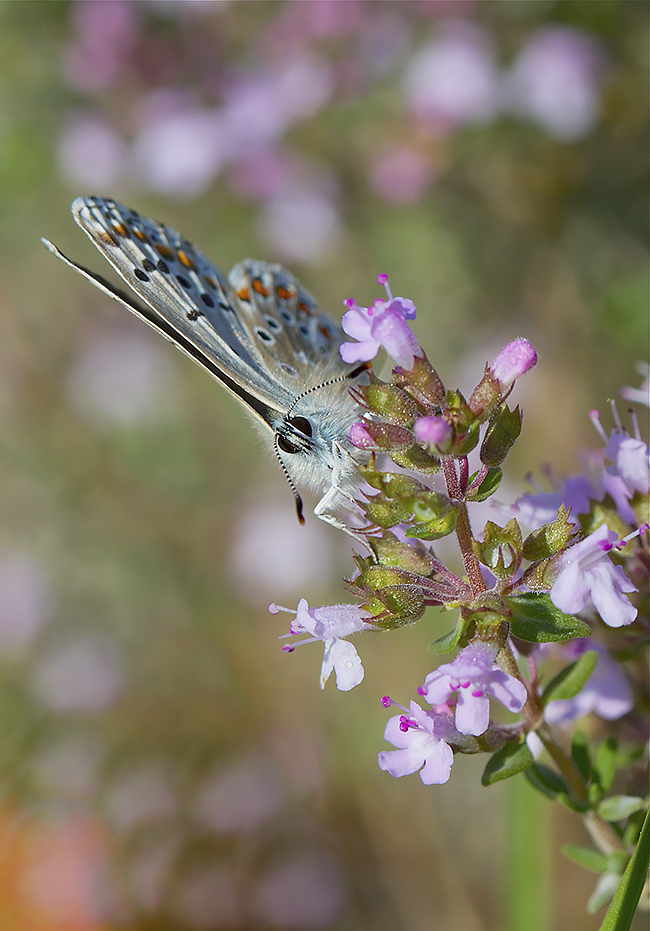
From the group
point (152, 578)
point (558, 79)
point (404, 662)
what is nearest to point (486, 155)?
point (558, 79)

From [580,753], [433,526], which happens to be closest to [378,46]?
[433,526]

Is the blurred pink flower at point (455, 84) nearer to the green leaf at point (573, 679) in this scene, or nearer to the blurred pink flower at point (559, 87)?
the blurred pink flower at point (559, 87)

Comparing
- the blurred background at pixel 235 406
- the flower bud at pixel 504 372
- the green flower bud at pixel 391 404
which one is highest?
the flower bud at pixel 504 372

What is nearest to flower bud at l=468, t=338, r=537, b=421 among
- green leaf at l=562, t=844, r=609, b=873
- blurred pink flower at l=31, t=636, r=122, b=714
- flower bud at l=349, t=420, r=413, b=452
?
flower bud at l=349, t=420, r=413, b=452

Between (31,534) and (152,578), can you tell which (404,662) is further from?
(31,534)

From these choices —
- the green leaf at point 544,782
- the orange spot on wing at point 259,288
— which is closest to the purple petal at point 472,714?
the green leaf at point 544,782

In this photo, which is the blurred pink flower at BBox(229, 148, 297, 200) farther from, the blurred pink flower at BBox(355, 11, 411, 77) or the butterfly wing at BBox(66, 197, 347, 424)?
the butterfly wing at BBox(66, 197, 347, 424)

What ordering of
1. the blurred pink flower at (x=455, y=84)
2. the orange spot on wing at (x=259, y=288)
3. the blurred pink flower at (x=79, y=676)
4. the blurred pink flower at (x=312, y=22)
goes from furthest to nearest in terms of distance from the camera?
the blurred pink flower at (x=79, y=676), the blurred pink flower at (x=312, y=22), the blurred pink flower at (x=455, y=84), the orange spot on wing at (x=259, y=288)

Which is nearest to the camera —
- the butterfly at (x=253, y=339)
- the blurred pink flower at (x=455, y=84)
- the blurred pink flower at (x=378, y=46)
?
the butterfly at (x=253, y=339)
